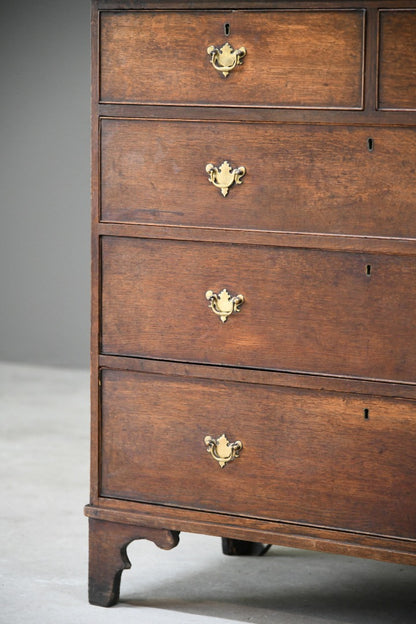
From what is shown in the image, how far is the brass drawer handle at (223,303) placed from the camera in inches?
91.0

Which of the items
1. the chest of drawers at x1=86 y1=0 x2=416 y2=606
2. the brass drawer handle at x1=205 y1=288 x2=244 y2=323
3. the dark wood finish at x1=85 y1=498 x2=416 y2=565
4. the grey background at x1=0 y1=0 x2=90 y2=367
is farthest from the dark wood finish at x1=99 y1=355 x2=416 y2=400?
the grey background at x1=0 y1=0 x2=90 y2=367

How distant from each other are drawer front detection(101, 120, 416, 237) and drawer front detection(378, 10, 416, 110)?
0.06m

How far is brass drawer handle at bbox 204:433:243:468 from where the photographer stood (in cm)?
235

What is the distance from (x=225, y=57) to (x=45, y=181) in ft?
10.2

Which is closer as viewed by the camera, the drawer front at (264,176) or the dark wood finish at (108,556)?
the drawer front at (264,176)

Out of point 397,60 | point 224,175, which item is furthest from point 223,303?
point 397,60

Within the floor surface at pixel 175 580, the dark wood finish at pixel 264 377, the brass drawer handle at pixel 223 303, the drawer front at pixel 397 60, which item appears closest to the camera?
the drawer front at pixel 397 60

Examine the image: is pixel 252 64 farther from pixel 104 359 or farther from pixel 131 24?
A: pixel 104 359

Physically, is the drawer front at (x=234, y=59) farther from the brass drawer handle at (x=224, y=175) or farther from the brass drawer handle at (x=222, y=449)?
the brass drawer handle at (x=222, y=449)

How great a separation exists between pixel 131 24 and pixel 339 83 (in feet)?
1.52

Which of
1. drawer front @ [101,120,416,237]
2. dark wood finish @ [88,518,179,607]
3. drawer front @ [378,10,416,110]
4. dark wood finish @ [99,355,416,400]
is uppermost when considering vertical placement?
drawer front @ [378,10,416,110]

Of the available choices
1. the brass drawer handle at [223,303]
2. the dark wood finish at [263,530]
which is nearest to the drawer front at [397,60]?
the brass drawer handle at [223,303]

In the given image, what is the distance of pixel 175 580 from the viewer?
8.78ft

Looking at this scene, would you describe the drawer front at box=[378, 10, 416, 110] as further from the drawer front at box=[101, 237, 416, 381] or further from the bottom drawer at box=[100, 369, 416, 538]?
the bottom drawer at box=[100, 369, 416, 538]
